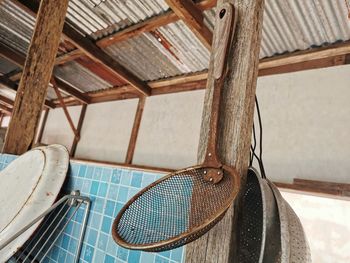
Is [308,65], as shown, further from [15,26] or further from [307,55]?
[15,26]

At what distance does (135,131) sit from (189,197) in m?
4.34

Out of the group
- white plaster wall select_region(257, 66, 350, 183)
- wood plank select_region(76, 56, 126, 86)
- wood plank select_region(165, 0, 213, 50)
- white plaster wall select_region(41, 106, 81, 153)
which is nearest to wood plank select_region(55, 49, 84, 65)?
wood plank select_region(76, 56, 126, 86)

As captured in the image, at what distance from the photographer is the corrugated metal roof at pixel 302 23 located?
7.61 feet

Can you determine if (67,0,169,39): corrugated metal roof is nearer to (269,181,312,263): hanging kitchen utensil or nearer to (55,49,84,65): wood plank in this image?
(55,49,84,65): wood plank

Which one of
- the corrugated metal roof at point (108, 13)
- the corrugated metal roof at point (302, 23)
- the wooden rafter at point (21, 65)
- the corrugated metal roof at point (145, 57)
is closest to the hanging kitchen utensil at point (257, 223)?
the corrugated metal roof at point (302, 23)

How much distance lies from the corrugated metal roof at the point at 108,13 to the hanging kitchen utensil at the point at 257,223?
8.80 feet

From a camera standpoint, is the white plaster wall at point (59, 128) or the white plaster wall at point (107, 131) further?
the white plaster wall at point (59, 128)

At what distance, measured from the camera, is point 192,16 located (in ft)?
8.80

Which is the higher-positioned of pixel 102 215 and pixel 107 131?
pixel 107 131

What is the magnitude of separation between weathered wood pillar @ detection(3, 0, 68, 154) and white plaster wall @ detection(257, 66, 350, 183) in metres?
2.57

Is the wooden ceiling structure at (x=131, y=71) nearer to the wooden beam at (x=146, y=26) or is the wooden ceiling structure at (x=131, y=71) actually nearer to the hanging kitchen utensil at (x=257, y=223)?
the wooden beam at (x=146, y=26)

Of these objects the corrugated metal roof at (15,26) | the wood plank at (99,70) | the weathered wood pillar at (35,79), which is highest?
the corrugated metal roof at (15,26)

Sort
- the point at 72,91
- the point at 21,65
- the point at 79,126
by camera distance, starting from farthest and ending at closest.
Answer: the point at 79,126
the point at 72,91
the point at 21,65

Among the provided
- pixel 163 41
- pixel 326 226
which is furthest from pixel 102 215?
pixel 163 41
